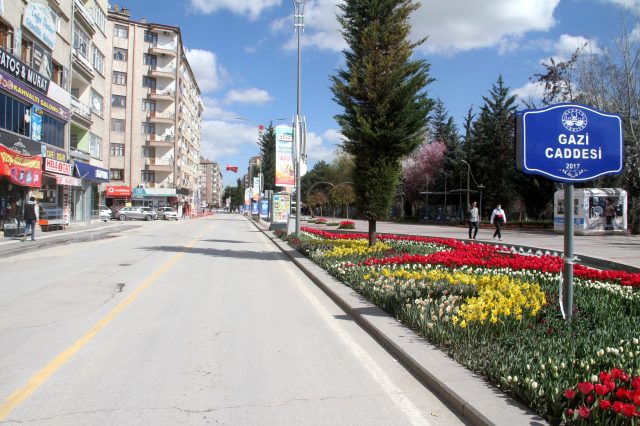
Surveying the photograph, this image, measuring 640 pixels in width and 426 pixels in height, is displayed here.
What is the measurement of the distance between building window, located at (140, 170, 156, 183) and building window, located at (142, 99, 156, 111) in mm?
8716

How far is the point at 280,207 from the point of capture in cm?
3538

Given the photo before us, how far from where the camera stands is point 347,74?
1580cm

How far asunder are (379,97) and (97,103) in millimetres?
35394

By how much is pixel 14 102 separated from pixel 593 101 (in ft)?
115

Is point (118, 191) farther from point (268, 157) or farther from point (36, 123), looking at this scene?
point (36, 123)

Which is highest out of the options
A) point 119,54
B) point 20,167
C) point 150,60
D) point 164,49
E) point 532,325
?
point 164,49

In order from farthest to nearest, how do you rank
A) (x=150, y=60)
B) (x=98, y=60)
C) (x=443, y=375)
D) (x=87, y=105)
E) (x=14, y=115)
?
(x=150, y=60)
(x=98, y=60)
(x=87, y=105)
(x=14, y=115)
(x=443, y=375)

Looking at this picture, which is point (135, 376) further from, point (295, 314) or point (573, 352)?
point (573, 352)

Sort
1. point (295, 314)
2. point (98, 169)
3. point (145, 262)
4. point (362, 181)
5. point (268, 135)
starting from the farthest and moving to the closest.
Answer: point (268, 135) → point (98, 169) → point (362, 181) → point (145, 262) → point (295, 314)

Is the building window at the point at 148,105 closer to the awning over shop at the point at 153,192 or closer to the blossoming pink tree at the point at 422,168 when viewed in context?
the awning over shop at the point at 153,192

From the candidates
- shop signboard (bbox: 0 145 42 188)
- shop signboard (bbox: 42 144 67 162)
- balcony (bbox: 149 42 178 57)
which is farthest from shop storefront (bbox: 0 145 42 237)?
balcony (bbox: 149 42 178 57)

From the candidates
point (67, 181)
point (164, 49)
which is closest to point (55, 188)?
point (67, 181)

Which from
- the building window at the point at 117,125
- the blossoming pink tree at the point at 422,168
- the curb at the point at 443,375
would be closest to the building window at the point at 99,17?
the building window at the point at 117,125

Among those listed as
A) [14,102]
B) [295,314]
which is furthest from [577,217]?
[14,102]
